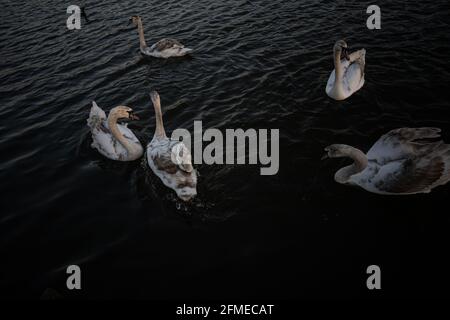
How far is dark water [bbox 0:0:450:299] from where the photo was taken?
6.26 m

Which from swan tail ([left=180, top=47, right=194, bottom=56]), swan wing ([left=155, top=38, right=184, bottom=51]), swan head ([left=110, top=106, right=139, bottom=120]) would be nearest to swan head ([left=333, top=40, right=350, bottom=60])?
swan head ([left=110, top=106, right=139, bottom=120])

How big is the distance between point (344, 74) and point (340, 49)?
75 centimetres

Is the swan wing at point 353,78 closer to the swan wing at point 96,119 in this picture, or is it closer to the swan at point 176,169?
the swan at point 176,169

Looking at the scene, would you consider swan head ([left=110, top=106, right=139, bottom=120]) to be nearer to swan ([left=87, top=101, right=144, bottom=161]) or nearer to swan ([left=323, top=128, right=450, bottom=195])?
swan ([left=87, top=101, right=144, bottom=161])

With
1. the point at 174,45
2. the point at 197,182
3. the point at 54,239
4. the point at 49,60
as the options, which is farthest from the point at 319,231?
the point at 49,60

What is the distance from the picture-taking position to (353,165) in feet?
24.3

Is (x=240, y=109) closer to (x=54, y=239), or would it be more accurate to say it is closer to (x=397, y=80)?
(x=397, y=80)

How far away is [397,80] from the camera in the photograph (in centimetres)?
1033

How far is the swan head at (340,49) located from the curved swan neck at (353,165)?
344cm

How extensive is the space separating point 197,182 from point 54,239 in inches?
129

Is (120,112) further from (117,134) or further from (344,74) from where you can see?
(344,74)

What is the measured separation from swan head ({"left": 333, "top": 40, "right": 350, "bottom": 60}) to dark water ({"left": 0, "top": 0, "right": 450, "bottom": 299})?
106cm

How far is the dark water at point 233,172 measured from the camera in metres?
6.26

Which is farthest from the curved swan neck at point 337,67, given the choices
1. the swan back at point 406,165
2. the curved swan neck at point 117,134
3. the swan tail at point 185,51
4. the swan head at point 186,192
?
the swan tail at point 185,51
